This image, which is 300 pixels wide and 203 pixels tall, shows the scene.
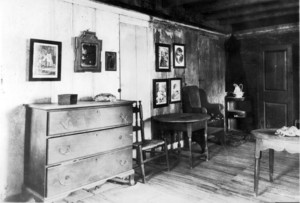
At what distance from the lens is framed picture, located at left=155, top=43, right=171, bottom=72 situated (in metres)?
5.61

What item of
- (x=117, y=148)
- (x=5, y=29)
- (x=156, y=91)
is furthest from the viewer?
(x=156, y=91)

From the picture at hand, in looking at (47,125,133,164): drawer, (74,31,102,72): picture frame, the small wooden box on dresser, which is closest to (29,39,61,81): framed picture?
(74,31,102,72): picture frame

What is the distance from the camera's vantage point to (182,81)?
20.9 feet

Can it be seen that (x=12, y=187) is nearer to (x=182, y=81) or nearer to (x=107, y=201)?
(x=107, y=201)

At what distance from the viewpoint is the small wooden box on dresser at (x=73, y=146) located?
10.3 feet

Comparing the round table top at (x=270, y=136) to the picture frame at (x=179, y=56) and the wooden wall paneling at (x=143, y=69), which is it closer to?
the wooden wall paneling at (x=143, y=69)

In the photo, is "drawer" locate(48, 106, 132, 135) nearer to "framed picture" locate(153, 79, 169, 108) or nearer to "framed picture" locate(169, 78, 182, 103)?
"framed picture" locate(153, 79, 169, 108)

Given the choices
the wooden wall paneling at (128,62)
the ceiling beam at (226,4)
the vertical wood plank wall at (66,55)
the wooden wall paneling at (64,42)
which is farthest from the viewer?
the ceiling beam at (226,4)

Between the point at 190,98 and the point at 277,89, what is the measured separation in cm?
260

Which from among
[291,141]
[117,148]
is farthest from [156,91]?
[291,141]

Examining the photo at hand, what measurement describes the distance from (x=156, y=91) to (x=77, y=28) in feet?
7.00

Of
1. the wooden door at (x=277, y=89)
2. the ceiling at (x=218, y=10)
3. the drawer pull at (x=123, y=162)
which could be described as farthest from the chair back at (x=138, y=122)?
the wooden door at (x=277, y=89)

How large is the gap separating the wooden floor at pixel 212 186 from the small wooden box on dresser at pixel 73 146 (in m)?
0.30

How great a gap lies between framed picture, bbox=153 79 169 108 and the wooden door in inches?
126
